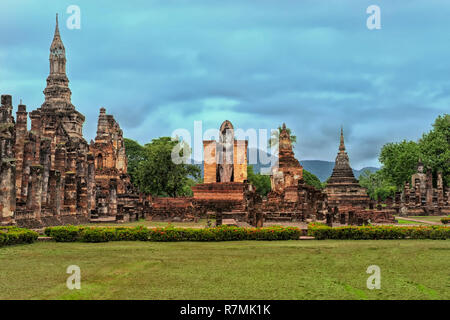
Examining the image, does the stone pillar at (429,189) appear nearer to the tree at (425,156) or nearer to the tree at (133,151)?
the tree at (425,156)

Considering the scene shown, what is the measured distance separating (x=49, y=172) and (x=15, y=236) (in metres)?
9.92

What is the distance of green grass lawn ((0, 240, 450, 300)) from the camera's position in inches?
328

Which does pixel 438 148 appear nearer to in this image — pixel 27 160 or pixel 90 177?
pixel 90 177

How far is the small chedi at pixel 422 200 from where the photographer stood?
45312 mm

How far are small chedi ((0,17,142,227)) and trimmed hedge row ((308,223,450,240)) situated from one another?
14.4 metres

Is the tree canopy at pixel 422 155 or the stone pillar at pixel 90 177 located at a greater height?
the tree canopy at pixel 422 155

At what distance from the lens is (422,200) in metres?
50.9

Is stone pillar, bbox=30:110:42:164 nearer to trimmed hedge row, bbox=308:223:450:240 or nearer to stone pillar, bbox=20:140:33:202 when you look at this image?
stone pillar, bbox=20:140:33:202

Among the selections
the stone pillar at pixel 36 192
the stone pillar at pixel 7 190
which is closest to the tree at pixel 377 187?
the stone pillar at pixel 36 192

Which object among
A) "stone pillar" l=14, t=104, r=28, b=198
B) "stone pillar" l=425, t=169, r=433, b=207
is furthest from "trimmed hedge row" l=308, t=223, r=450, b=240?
"stone pillar" l=425, t=169, r=433, b=207

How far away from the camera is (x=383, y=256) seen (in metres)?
13.2

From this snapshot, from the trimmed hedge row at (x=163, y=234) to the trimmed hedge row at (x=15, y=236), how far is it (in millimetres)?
919

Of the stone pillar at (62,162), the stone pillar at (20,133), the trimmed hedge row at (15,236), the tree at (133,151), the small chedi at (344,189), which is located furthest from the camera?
the tree at (133,151)
